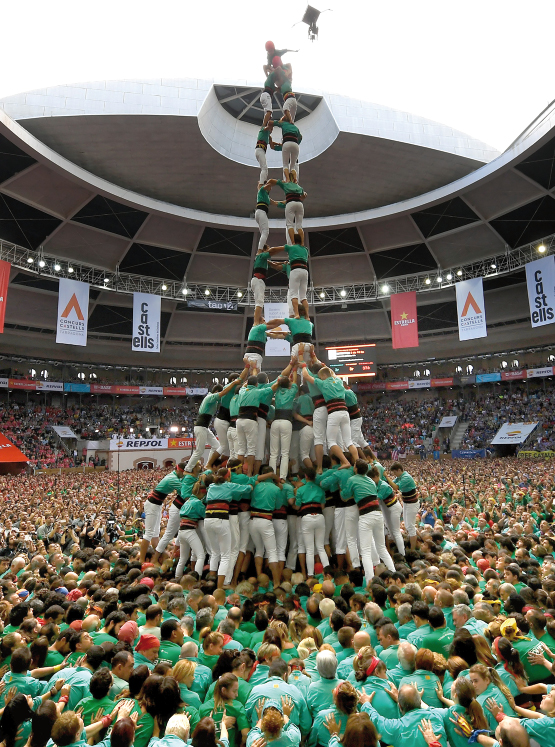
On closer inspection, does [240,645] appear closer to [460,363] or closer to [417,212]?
[417,212]

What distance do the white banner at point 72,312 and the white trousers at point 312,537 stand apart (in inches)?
858

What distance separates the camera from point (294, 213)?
1067 cm

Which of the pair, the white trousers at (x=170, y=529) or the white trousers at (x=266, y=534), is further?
the white trousers at (x=170, y=529)

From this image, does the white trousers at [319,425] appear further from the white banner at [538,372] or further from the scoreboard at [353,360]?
the white banner at [538,372]

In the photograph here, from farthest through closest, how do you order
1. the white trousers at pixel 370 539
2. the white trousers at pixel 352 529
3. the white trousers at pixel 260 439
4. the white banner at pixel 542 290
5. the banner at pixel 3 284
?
the white banner at pixel 542 290, the banner at pixel 3 284, the white trousers at pixel 260 439, the white trousers at pixel 352 529, the white trousers at pixel 370 539

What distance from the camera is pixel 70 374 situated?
3906 centimetres

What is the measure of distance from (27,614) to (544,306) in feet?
87.1

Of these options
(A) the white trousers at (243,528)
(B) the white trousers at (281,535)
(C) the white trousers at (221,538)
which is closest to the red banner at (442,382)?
(B) the white trousers at (281,535)

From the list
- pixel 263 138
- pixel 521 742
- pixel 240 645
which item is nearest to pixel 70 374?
pixel 263 138

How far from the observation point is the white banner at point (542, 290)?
80.4 ft

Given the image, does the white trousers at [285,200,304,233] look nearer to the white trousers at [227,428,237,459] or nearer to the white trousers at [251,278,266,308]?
the white trousers at [251,278,266,308]

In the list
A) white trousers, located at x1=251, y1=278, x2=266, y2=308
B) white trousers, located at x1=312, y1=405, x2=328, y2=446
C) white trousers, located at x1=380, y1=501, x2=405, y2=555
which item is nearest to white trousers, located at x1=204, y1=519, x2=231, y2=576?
white trousers, located at x1=312, y1=405, x2=328, y2=446

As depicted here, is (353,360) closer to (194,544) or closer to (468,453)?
(468,453)

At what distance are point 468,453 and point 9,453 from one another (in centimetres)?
3106
